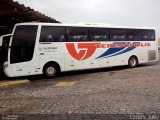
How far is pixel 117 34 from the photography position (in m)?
17.7

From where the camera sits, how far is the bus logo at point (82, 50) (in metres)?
15.2

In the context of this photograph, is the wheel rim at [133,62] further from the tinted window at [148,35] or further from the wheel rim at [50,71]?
the wheel rim at [50,71]

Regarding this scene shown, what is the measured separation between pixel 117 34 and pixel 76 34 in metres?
3.39

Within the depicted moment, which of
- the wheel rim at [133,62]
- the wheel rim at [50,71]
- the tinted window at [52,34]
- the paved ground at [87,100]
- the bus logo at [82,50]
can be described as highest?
the tinted window at [52,34]

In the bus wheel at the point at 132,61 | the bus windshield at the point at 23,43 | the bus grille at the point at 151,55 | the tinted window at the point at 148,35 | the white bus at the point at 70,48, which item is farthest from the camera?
the bus grille at the point at 151,55

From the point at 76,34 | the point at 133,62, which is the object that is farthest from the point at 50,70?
the point at 133,62

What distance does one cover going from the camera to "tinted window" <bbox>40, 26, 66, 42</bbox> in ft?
46.9

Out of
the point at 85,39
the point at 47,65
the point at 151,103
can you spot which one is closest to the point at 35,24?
the point at 47,65

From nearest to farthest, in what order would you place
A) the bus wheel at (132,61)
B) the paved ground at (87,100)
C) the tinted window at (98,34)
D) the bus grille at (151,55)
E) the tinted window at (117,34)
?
1. the paved ground at (87,100)
2. the tinted window at (98,34)
3. the tinted window at (117,34)
4. the bus wheel at (132,61)
5. the bus grille at (151,55)

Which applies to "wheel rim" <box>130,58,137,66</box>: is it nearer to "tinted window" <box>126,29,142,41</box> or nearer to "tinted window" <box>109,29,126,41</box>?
"tinted window" <box>126,29,142,41</box>

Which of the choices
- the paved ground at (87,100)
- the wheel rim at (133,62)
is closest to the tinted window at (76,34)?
the wheel rim at (133,62)

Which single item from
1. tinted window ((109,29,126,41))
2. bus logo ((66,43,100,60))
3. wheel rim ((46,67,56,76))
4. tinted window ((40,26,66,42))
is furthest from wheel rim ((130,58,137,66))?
wheel rim ((46,67,56,76))

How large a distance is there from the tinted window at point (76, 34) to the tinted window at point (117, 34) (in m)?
2.07

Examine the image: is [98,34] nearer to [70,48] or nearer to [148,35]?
[70,48]
